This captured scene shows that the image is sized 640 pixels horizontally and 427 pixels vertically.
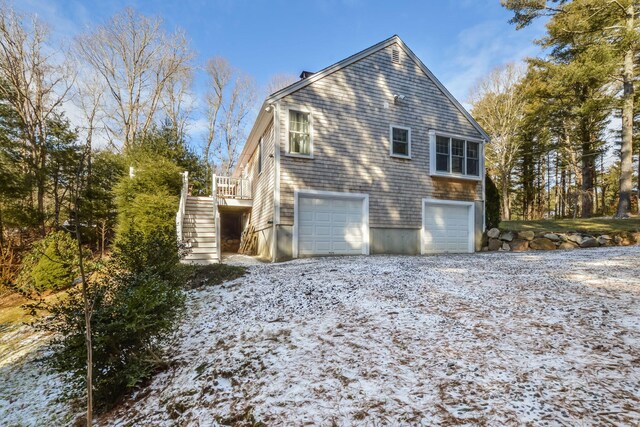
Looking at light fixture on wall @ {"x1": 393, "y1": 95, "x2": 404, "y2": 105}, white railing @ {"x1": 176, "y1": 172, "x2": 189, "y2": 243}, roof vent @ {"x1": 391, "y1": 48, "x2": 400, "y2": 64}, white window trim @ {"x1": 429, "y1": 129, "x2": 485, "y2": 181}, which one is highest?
roof vent @ {"x1": 391, "y1": 48, "x2": 400, "y2": 64}

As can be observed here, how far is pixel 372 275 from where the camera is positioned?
5656 millimetres

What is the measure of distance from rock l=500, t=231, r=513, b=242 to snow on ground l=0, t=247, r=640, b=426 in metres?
6.60

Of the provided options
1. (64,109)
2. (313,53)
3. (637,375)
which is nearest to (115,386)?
(637,375)

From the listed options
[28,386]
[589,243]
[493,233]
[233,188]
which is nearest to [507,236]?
→ [493,233]

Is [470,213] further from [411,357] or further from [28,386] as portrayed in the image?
[28,386]

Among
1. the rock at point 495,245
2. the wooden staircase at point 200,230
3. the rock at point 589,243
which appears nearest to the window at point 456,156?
the rock at point 495,245

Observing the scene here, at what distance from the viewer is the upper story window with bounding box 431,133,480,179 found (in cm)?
1109

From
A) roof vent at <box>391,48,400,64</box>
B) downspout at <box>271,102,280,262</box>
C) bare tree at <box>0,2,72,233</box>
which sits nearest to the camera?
downspout at <box>271,102,280,262</box>

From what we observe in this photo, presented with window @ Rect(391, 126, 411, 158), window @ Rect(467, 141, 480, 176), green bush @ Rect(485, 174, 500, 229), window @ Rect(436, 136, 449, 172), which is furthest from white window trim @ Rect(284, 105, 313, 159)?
green bush @ Rect(485, 174, 500, 229)

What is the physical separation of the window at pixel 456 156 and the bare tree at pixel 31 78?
15.4 meters

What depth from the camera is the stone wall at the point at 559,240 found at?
10822 millimetres

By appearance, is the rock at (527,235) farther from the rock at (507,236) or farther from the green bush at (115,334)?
the green bush at (115,334)

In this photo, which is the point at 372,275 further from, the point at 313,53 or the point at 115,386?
the point at 313,53

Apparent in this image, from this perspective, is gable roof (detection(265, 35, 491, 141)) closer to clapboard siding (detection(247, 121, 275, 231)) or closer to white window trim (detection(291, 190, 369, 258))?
clapboard siding (detection(247, 121, 275, 231))
